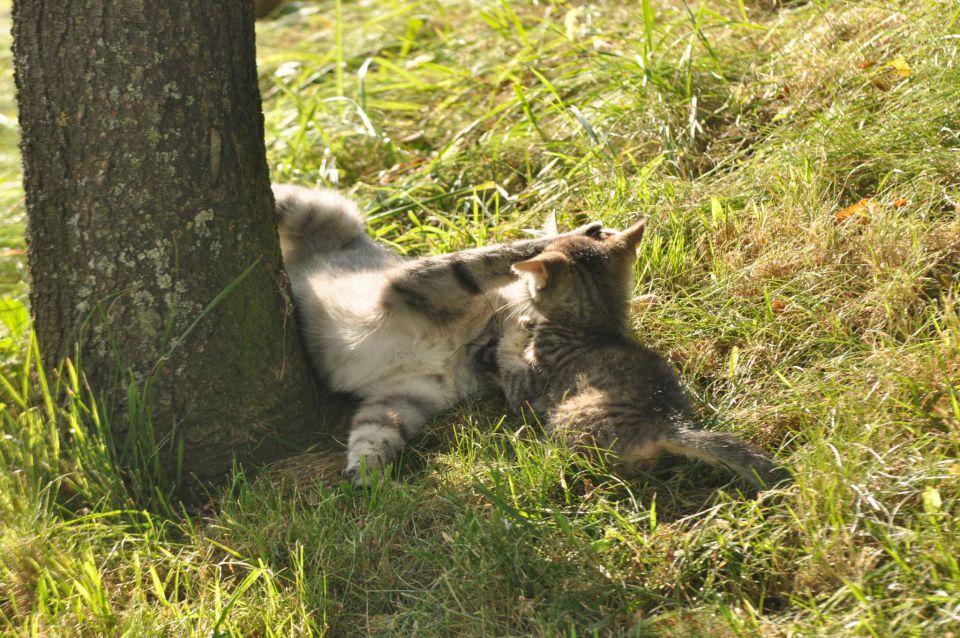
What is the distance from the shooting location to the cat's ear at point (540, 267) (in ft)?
10.0

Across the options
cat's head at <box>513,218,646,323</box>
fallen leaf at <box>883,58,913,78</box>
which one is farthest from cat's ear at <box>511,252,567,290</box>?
fallen leaf at <box>883,58,913,78</box>

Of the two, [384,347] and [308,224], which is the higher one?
[308,224]

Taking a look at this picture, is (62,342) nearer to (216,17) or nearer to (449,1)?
(216,17)

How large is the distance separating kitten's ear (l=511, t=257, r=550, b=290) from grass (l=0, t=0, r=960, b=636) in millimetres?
460

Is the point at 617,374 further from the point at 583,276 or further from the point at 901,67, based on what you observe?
the point at 901,67

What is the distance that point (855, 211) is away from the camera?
3.34 m

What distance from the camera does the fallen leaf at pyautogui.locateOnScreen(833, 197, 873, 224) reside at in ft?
10.8

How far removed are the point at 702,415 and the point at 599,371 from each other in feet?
1.15

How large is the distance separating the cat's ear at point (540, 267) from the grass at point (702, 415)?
46 centimetres

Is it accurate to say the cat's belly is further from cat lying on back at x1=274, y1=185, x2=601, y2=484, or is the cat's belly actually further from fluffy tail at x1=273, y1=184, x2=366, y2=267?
fluffy tail at x1=273, y1=184, x2=366, y2=267

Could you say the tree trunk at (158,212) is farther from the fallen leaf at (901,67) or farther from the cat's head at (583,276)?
the fallen leaf at (901,67)

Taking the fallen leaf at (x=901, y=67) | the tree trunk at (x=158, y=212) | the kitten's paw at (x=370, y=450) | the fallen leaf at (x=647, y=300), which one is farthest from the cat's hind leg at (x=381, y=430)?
the fallen leaf at (x=901, y=67)

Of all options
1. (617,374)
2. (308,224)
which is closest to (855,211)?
(617,374)

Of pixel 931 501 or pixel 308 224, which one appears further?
pixel 308 224
